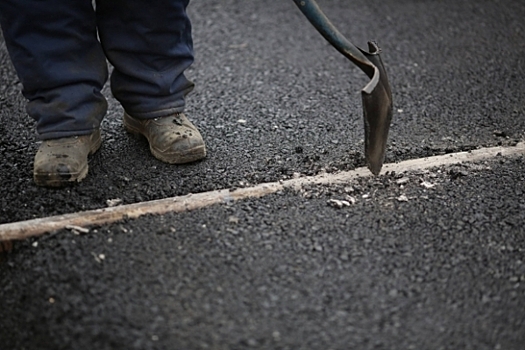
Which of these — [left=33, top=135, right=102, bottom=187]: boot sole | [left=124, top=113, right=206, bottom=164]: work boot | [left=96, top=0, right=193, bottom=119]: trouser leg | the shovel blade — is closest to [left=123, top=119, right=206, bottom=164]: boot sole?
[left=124, top=113, right=206, bottom=164]: work boot

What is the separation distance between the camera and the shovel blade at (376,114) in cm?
198

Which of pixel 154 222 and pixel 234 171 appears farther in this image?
pixel 234 171

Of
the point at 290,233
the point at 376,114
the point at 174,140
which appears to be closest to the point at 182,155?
the point at 174,140

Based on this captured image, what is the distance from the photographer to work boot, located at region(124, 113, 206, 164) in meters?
2.21

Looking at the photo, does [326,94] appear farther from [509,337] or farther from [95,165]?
[509,337]

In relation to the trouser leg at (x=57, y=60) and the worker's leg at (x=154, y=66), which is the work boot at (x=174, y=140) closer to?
the worker's leg at (x=154, y=66)

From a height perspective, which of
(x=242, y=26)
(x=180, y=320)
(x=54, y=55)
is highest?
(x=54, y=55)

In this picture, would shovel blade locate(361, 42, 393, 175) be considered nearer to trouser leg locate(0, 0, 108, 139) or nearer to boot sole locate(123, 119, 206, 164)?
boot sole locate(123, 119, 206, 164)

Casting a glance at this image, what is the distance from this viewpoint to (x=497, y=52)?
3168 mm

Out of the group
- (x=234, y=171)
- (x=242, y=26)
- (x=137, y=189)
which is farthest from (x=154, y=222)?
(x=242, y=26)

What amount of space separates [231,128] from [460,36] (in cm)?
142

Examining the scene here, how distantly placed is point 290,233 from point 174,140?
1.82 ft

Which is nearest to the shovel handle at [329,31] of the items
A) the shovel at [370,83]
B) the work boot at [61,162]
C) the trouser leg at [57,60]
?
the shovel at [370,83]

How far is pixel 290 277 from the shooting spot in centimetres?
170
